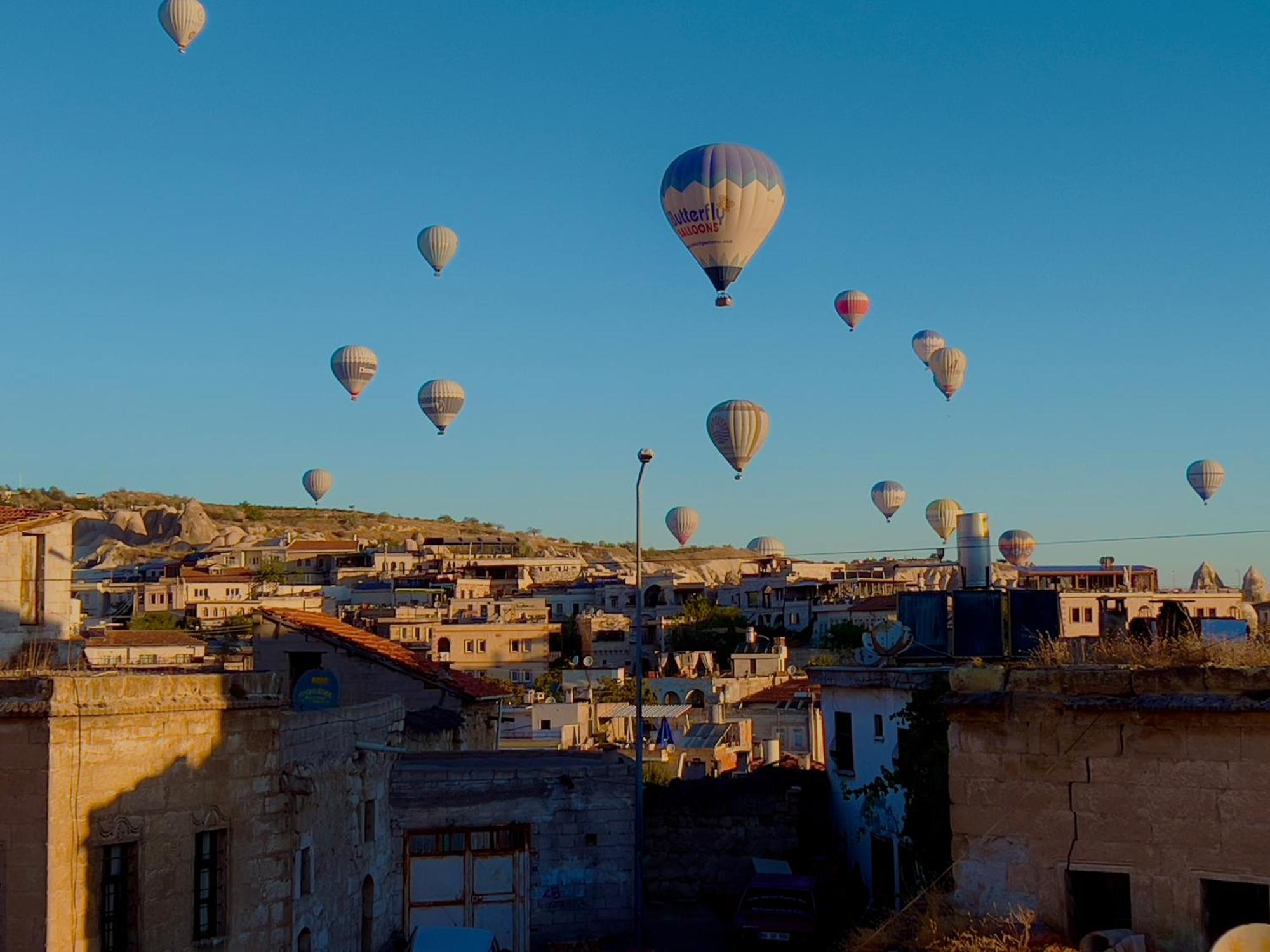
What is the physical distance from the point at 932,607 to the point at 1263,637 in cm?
1366

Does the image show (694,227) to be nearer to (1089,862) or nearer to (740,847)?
(740,847)

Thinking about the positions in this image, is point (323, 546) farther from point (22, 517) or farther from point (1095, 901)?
point (1095, 901)

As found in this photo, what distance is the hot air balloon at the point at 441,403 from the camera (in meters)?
81.8

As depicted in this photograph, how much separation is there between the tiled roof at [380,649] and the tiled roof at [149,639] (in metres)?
36.4

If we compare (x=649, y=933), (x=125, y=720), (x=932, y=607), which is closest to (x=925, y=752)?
(x=932, y=607)

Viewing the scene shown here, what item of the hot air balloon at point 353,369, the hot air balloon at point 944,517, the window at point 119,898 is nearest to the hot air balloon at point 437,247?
the hot air balloon at point 353,369

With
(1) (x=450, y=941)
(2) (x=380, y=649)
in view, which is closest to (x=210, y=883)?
(1) (x=450, y=941)

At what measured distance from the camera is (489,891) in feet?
80.0

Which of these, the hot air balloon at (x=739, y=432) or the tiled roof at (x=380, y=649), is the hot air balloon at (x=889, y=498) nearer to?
the hot air balloon at (x=739, y=432)

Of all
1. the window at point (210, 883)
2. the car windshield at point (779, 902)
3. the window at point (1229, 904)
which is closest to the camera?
the window at point (1229, 904)

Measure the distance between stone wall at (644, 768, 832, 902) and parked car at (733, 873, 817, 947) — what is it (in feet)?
13.7

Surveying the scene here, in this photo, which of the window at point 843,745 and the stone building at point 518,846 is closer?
the stone building at point 518,846

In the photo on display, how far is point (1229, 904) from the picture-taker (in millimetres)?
9062

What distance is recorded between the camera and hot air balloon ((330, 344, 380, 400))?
80625 mm
